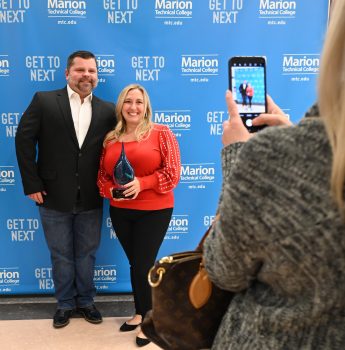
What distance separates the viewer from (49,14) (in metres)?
2.77

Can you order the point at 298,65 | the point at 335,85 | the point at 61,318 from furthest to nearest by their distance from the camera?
1. the point at 298,65
2. the point at 61,318
3. the point at 335,85

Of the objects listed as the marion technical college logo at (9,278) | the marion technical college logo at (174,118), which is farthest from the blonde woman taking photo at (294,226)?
the marion technical college logo at (9,278)

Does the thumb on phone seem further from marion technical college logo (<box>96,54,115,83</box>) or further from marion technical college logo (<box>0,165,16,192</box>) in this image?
marion technical college logo (<box>0,165,16,192</box>)

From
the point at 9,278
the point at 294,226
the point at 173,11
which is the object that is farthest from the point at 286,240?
the point at 9,278

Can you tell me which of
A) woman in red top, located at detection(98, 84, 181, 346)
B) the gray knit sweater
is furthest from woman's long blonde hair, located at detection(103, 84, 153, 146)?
the gray knit sweater

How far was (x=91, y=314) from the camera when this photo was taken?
2.76 metres

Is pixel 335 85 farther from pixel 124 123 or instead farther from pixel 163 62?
pixel 163 62

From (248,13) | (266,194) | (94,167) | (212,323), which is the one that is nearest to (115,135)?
(94,167)

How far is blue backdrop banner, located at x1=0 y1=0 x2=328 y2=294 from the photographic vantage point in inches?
110

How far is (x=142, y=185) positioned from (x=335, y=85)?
188 cm

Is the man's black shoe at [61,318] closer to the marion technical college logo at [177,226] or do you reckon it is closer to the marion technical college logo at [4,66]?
the marion technical college logo at [177,226]

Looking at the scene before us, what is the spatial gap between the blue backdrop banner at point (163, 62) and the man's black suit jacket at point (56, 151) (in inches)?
13.9

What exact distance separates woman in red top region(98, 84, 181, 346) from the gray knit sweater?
173cm

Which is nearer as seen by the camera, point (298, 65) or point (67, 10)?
point (67, 10)
